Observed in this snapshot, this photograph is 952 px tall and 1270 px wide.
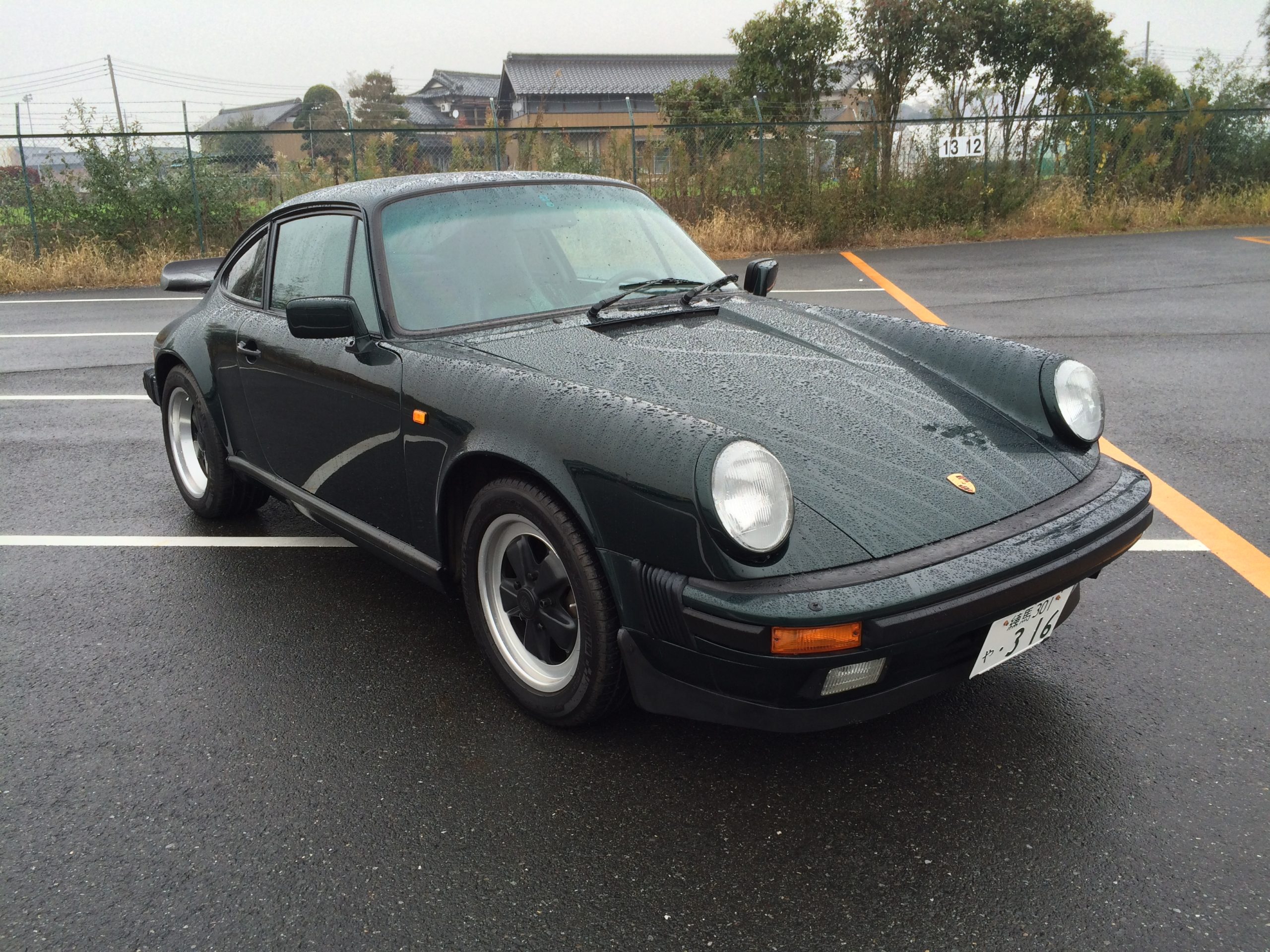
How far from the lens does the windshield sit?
312 centimetres

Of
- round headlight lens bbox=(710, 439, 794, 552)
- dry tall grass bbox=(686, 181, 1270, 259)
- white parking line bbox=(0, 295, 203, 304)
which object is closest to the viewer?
round headlight lens bbox=(710, 439, 794, 552)

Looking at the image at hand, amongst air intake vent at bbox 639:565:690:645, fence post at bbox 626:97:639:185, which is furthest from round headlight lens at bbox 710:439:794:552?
fence post at bbox 626:97:639:185

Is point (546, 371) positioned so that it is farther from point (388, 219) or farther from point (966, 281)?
point (966, 281)

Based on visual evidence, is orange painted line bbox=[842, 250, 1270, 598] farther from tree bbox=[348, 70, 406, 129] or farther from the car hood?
tree bbox=[348, 70, 406, 129]

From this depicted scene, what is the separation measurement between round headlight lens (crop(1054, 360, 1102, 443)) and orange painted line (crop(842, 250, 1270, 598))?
0.34 meters

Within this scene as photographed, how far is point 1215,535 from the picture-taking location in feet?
12.5

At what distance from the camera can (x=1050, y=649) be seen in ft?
9.82

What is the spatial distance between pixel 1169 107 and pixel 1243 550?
1718cm

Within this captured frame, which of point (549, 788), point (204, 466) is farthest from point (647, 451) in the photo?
point (204, 466)

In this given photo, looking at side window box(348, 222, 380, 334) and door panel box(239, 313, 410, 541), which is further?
side window box(348, 222, 380, 334)

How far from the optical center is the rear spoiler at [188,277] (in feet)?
14.9

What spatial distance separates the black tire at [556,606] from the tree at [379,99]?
4839cm

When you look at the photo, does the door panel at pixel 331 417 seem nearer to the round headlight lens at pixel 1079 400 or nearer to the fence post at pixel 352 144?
the round headlight lens at pixel 1079 400

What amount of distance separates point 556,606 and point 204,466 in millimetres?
2564
